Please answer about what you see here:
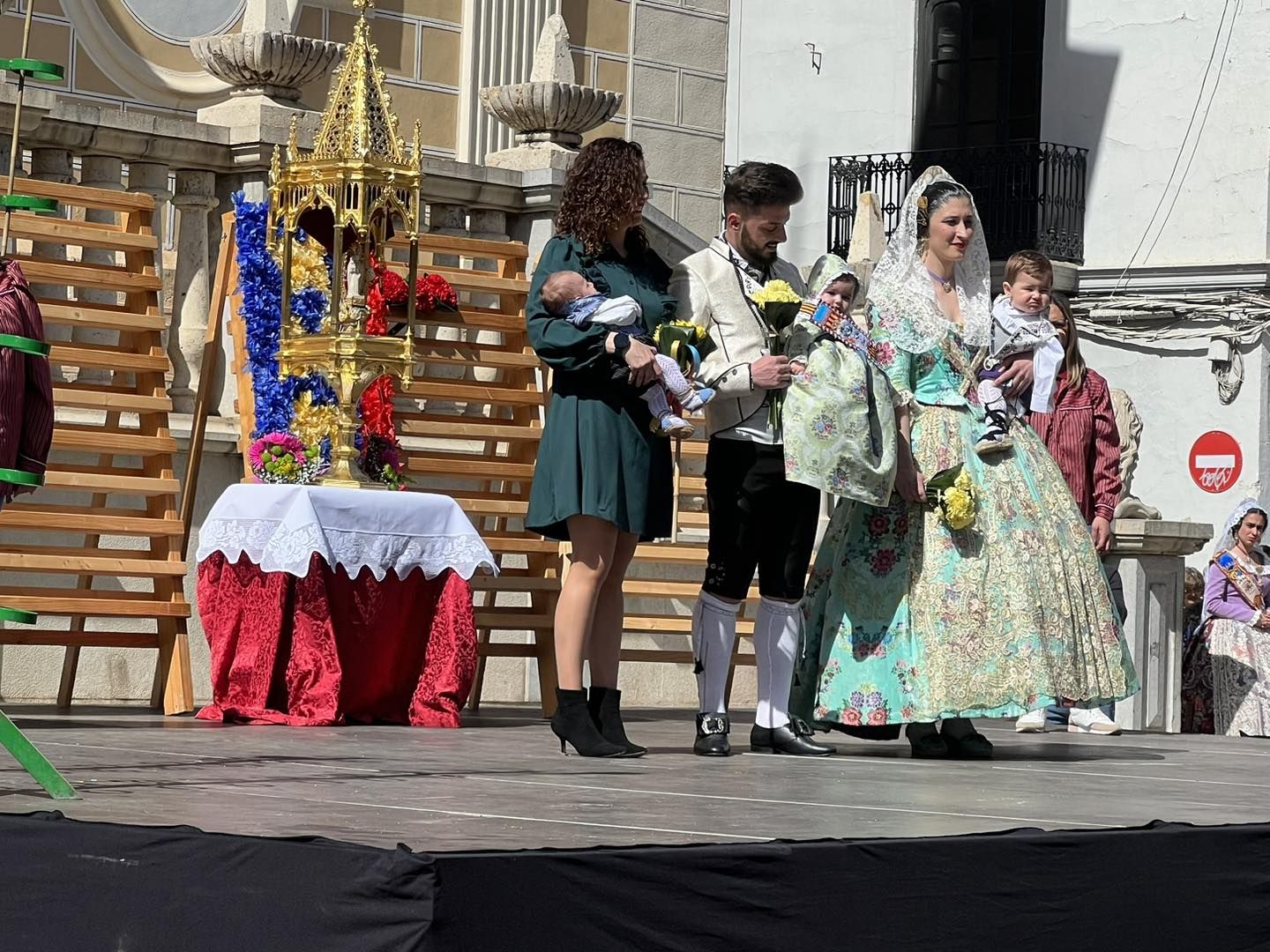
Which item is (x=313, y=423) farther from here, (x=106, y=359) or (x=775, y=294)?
(x=775, y=294)

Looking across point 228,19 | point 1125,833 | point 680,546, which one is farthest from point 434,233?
point 1125,833

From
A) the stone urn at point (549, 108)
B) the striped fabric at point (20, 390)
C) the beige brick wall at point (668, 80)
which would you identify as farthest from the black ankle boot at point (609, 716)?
the beige brick wall at point (668, 80)

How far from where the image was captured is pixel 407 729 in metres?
7.25

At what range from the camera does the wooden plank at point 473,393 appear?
8.96 metres

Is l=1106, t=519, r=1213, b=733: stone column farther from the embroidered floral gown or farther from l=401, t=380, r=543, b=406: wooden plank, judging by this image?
the embroidered floral gown

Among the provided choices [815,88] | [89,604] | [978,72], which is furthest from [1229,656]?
[815,88]

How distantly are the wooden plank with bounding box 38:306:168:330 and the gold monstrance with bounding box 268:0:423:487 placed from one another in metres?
0.46

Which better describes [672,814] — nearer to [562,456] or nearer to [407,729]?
[562,456]

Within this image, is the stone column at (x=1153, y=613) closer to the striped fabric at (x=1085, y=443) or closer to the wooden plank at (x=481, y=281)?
the striped fabric at (x=1085, y=443)

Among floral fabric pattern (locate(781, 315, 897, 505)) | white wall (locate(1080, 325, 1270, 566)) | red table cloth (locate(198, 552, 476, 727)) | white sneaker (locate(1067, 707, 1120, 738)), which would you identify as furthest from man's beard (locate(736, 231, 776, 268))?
white wall (locate(1080, 325, 1270, 566))


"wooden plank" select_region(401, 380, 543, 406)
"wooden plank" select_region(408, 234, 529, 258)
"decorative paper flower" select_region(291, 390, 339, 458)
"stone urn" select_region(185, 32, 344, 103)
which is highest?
"stone urn" select_region(185, 32, 344, 103)

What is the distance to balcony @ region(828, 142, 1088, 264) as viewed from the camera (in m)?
27.8

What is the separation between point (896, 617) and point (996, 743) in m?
1.10

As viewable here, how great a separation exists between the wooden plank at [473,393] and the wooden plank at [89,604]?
1.55 metres
